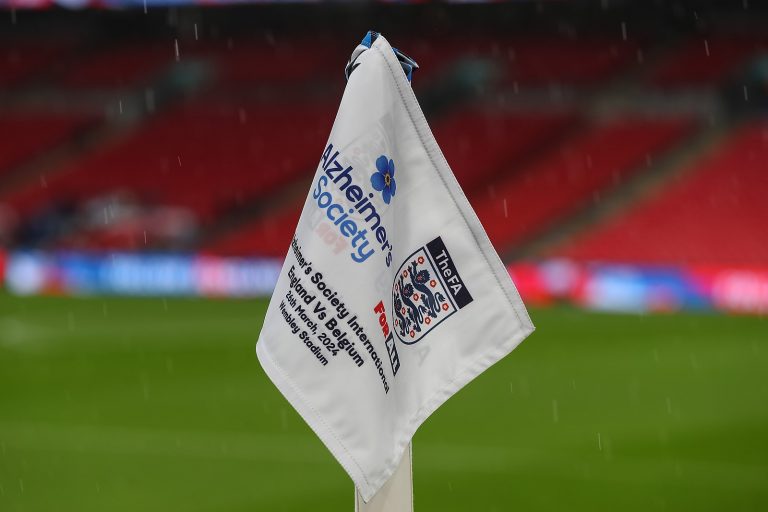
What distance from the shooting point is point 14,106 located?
87.9 feet

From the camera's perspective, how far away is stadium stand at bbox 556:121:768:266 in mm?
18000

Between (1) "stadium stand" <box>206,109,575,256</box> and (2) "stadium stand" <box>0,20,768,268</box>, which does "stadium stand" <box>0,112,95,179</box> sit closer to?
(2) "stadium stand" <box>0,20,768,268</box>

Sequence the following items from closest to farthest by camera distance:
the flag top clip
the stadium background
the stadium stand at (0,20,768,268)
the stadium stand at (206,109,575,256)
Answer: the flag top clip, the stadium background, the stadium stand at (0,20,768,268), the stadium stand at (206,109,575,256)

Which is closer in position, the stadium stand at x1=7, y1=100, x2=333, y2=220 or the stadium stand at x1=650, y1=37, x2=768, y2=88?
the stadium stand at x1=650, y1=37, x2=768, y2=88

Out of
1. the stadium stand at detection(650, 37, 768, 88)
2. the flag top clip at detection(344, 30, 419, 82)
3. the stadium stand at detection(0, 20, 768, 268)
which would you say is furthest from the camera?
the stadium stand at detection(650, 37, 768, 88)

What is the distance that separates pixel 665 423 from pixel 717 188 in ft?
34.5

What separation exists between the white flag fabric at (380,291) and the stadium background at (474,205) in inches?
174

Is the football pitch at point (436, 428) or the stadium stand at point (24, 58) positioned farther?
the stadium stand at point (24, 58)

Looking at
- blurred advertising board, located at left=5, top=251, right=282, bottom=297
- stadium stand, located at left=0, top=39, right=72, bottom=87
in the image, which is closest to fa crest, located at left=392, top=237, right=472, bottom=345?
blurred advertising board, located at left=5, top=251, right=282, bottom=297

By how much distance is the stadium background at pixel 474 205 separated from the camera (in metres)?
8.47

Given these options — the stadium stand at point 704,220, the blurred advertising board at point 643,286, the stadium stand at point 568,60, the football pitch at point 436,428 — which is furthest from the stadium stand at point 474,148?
the football pitch at point 436,428

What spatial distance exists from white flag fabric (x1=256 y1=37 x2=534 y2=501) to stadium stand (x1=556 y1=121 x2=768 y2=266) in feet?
47.7

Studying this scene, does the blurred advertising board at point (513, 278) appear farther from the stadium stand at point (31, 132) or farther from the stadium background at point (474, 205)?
the stadium stand at point (31, 132)

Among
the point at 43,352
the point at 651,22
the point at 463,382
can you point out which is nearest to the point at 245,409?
the point at 43,352
